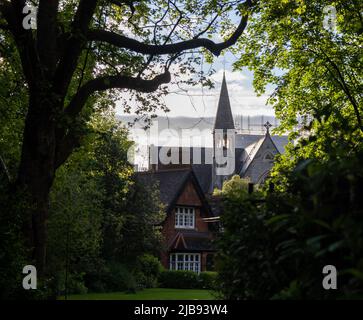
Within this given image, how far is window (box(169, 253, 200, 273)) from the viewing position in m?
55.0

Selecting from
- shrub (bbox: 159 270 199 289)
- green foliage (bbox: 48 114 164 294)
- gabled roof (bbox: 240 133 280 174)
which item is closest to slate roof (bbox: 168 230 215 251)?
shrub (bbox: 159 270 199 289)

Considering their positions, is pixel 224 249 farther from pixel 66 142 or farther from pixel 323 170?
pixel 66 142

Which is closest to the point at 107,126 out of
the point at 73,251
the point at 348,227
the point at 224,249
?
the point at 73,251

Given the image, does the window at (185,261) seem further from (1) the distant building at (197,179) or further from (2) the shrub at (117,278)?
(2) the shrub at (117,278)

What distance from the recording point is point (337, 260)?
4.37 m

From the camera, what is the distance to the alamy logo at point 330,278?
14.0ft

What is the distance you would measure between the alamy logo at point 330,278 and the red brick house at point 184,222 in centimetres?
4980

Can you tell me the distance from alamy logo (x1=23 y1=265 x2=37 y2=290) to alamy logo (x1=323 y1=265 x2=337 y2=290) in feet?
26.6

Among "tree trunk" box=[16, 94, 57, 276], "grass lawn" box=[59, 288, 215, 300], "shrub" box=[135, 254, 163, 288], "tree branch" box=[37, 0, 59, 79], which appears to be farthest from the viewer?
"shrub" box=[135, 254, 163, 288]

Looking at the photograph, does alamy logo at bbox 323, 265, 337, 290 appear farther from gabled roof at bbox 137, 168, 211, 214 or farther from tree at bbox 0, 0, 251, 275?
gabled roof at bbox 137, 168, 211, 214

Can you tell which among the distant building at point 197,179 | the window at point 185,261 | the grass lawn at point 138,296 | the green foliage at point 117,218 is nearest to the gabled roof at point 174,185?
the distant building at point 197,179

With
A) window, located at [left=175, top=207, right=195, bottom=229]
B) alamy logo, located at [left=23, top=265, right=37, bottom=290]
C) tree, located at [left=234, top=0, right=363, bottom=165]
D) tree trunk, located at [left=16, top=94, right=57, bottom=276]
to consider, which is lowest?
alamy logo, located at [left=23, top=265, right=37, bottom=290]

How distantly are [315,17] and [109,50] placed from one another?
9045 millimetres
